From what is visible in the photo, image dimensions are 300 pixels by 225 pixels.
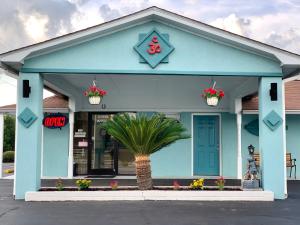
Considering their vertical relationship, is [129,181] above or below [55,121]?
below

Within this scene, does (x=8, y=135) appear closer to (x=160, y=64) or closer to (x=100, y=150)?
(x=100, y=150)

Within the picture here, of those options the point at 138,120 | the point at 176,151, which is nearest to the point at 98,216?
the point at 138,120

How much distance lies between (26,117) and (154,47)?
11.9 feet

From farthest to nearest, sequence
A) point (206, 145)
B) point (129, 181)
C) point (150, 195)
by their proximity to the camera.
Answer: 1. point (206, 145)
2. point (129, 181)
3. point (150, 195)

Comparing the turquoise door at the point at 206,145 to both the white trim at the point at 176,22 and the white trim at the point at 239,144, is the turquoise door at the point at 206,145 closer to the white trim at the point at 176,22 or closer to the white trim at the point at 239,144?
the white trim at the point at 239,144

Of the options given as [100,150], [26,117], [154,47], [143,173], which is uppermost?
[154,47]

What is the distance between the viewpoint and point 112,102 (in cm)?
1595

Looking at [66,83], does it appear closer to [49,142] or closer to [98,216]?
[49,142]

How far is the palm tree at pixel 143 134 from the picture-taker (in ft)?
35.4

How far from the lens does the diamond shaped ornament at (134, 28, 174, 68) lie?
1093cm

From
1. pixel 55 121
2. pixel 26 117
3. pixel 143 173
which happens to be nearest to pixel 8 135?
pixel 55 121

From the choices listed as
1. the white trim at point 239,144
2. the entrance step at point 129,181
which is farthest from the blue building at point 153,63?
the white trim at point 239,144

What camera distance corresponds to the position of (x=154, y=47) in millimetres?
10984

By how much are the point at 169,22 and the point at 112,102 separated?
5610 millimetres
